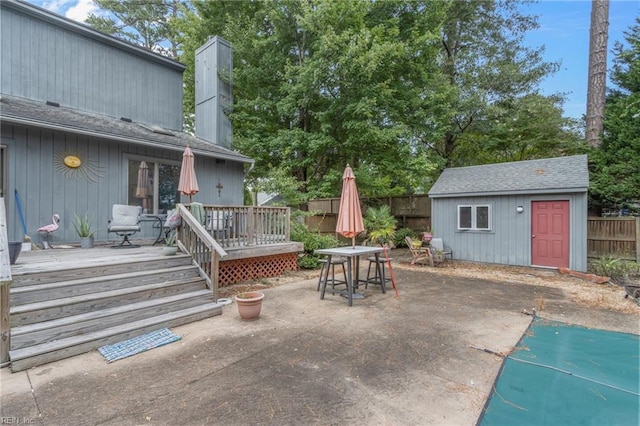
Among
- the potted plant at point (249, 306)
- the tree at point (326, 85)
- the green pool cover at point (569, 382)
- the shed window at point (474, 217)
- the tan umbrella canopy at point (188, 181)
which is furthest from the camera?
the tree at point (326, 85)

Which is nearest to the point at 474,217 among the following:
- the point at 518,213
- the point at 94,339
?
the point at 518,213

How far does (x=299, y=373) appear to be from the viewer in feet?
9.63

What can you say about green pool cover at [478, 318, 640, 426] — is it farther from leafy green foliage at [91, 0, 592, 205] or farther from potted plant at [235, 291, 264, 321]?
leafy green foliage at [91, 0, 592, 205]

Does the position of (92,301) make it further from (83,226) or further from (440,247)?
(440,247)

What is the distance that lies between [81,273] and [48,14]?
7365 mm

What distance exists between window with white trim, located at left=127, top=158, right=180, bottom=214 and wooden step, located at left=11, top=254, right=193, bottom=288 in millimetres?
2835

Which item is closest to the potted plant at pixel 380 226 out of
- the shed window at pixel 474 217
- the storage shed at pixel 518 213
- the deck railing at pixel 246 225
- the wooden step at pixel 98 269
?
the storage shed at pixel 518 213

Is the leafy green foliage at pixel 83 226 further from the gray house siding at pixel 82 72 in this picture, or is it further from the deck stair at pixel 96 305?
the gray house siding at pixel 82 72

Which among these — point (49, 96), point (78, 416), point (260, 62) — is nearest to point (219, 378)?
point (78, 416)

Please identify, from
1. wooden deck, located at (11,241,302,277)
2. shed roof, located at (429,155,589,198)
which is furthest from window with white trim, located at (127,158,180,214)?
shed roof, located at (429,155,589,198)

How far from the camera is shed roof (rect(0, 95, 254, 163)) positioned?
5.69 metres

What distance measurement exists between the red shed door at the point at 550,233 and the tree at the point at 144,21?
651 inches

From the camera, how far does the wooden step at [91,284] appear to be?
11.6 ft

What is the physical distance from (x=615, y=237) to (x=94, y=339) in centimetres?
1151
